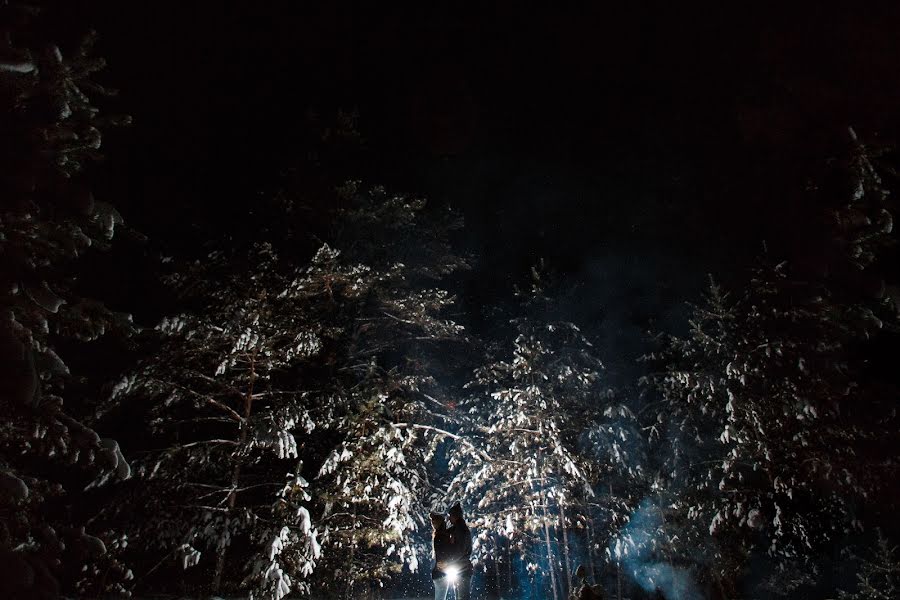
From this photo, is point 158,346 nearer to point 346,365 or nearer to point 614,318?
point 346,365

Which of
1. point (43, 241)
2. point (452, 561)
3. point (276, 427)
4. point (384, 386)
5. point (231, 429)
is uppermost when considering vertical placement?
point (384, 386)

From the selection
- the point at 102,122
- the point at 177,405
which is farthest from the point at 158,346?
the point at 102,122

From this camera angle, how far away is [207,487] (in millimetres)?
9367

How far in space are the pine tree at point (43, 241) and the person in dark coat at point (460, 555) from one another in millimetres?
4243

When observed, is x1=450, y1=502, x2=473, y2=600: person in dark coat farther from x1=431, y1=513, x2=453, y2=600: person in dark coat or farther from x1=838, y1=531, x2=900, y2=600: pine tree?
x1=838, y1=531, x2=900, y2=600: pine tree

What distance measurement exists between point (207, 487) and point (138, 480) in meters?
1.15

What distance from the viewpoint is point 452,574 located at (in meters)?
6.95

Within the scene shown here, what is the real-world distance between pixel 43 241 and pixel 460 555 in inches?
247

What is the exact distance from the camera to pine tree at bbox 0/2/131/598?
162 inches

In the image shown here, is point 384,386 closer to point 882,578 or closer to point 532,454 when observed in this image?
point 532,454

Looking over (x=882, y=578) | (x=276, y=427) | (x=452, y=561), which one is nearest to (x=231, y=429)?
(x=276, y=427)

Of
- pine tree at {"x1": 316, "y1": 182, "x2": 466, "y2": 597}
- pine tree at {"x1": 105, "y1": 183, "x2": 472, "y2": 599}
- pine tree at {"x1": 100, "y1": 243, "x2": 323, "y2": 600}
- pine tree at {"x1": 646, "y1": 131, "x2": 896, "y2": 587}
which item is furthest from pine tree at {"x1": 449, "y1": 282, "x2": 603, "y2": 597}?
pine tree at {"x1": 100, "y1": 243, "x2": 323, "y2": 600}

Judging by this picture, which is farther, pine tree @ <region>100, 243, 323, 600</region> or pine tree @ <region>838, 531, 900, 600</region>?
pine tree @ <region>838, 531, 900, 600</region>

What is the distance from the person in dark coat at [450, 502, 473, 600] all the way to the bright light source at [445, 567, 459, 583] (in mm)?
15
